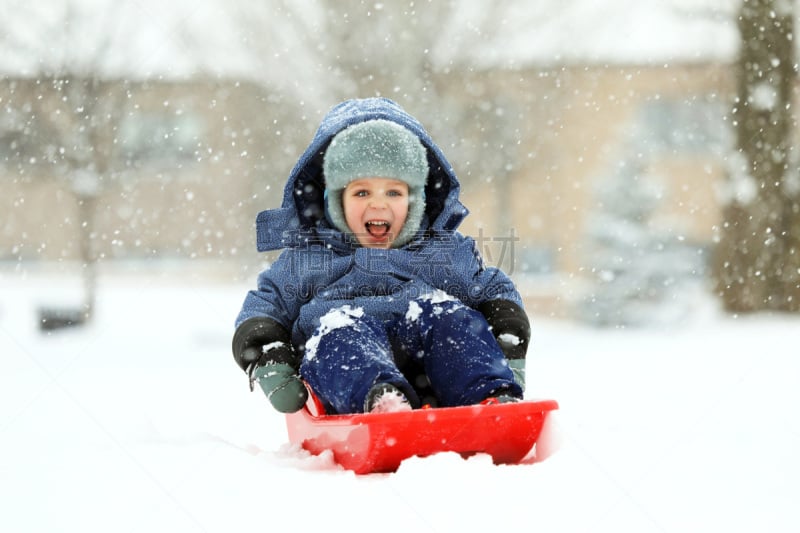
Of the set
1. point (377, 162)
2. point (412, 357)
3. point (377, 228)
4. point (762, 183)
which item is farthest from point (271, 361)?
point (762, 183)

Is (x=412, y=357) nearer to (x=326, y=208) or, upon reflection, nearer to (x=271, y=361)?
(x=271, y=361)

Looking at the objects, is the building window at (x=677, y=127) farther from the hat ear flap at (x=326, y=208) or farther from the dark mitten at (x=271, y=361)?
the dark mitten at (x=271, y=361)

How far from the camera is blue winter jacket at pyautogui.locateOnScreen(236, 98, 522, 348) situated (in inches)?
80.1

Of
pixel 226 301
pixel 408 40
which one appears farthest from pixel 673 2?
pixel 226 301

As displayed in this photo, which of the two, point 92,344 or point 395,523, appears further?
point 92,344

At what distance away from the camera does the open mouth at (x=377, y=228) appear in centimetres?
219

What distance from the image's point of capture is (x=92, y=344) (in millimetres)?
6750

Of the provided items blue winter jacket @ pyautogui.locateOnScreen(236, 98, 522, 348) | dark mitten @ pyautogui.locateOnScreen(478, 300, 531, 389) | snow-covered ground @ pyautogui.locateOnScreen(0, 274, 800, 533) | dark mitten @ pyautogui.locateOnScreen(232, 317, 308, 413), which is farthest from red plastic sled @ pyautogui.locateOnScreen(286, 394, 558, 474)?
blue winter jacket @ pyautogui.locateOnScreen(236, 98, 522, 348)

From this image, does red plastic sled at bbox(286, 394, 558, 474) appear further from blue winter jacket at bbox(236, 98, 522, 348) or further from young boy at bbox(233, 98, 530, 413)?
blue winter jacket at bbox(236, 98, 522, 348)

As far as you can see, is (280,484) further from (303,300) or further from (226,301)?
(226,301)

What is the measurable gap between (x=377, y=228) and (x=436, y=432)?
860 mm

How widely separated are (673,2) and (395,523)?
756 cm

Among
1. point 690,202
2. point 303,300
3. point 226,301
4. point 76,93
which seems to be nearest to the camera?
point 303,300

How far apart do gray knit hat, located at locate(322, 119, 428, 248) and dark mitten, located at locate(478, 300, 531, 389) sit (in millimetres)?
347
